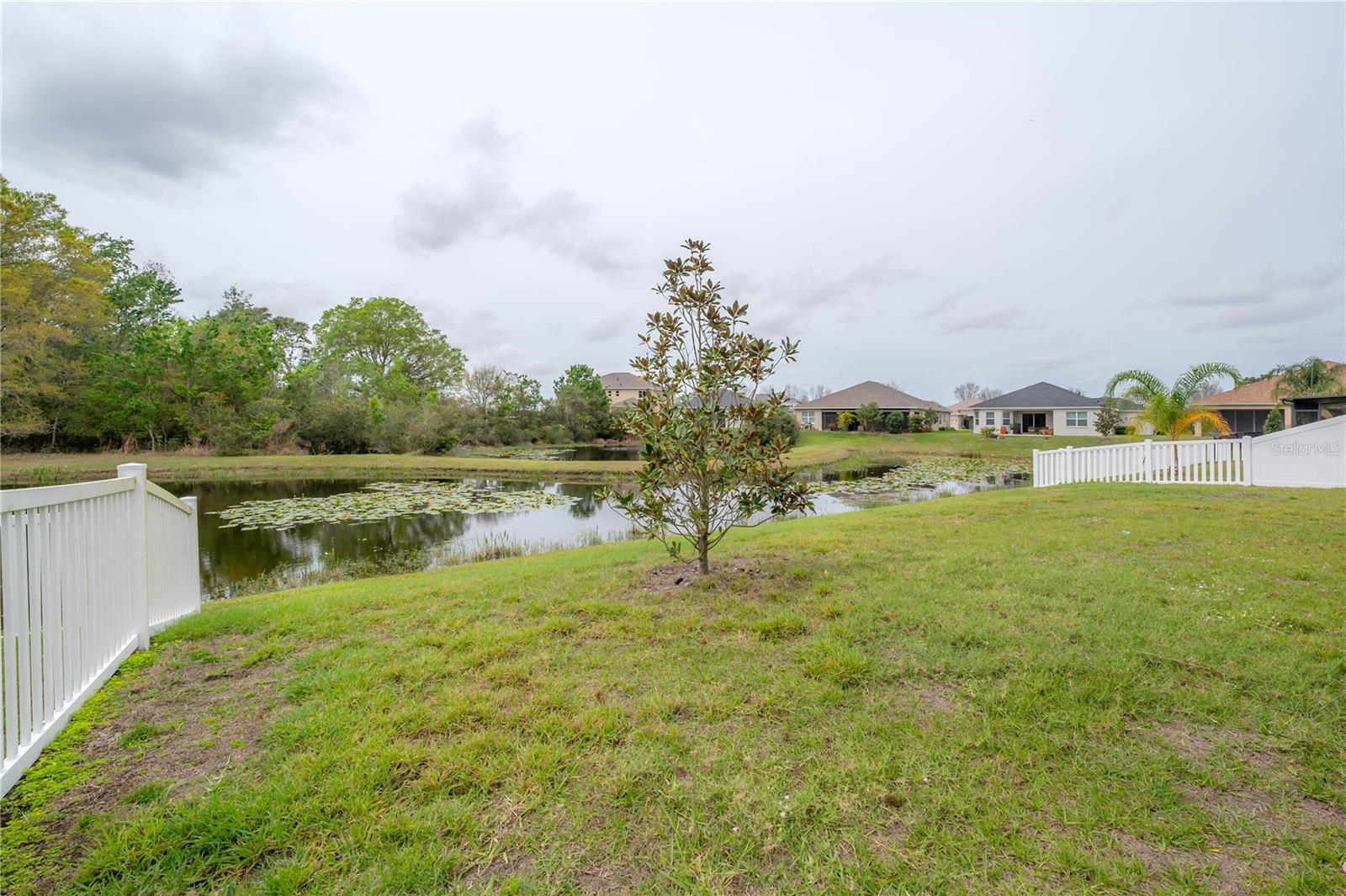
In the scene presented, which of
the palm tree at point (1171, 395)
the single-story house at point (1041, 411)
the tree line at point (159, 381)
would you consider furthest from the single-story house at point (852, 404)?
the palm tree at point (1171, 395)

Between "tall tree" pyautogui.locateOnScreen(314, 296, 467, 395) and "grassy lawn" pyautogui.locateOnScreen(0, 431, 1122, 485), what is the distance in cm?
1680

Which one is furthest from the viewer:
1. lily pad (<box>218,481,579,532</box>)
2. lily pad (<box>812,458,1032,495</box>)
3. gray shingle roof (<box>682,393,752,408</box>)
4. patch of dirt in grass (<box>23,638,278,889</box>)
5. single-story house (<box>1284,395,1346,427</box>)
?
lily pad (<box>812,458,1032,495</box>)

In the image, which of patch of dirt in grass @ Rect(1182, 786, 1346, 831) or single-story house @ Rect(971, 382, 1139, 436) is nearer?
patch of dirt in grass @ Rect(1182, 786, 1346, 831)

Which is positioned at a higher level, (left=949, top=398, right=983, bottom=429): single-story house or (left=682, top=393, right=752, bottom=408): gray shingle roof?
(left=949, top=398, right=983, bottom=429): single-story house

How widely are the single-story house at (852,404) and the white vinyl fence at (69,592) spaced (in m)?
46.5

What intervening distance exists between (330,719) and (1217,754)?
154 inches

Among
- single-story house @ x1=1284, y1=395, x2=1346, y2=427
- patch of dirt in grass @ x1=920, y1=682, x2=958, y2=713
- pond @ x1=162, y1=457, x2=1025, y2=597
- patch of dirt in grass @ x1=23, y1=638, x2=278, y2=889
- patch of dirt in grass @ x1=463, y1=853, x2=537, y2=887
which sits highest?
single-story house @ x1=1284, y1=395, x2=1346, y2=427

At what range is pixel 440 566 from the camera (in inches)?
365

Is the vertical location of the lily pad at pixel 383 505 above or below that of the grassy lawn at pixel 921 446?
below

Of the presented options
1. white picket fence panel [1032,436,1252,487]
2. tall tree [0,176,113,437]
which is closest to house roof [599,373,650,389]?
tall tree [0,176,113,437]

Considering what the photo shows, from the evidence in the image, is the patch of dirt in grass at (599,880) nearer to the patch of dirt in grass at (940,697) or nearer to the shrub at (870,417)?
the patch of dirt in grass at (940,697)

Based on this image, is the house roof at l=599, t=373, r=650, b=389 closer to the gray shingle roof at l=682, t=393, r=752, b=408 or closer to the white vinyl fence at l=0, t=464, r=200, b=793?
the gray shingle roof at l=682, t=393, r=752, b=408

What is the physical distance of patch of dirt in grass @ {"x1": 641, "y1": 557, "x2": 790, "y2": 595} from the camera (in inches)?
188

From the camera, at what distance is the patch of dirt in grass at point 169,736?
2.15m
